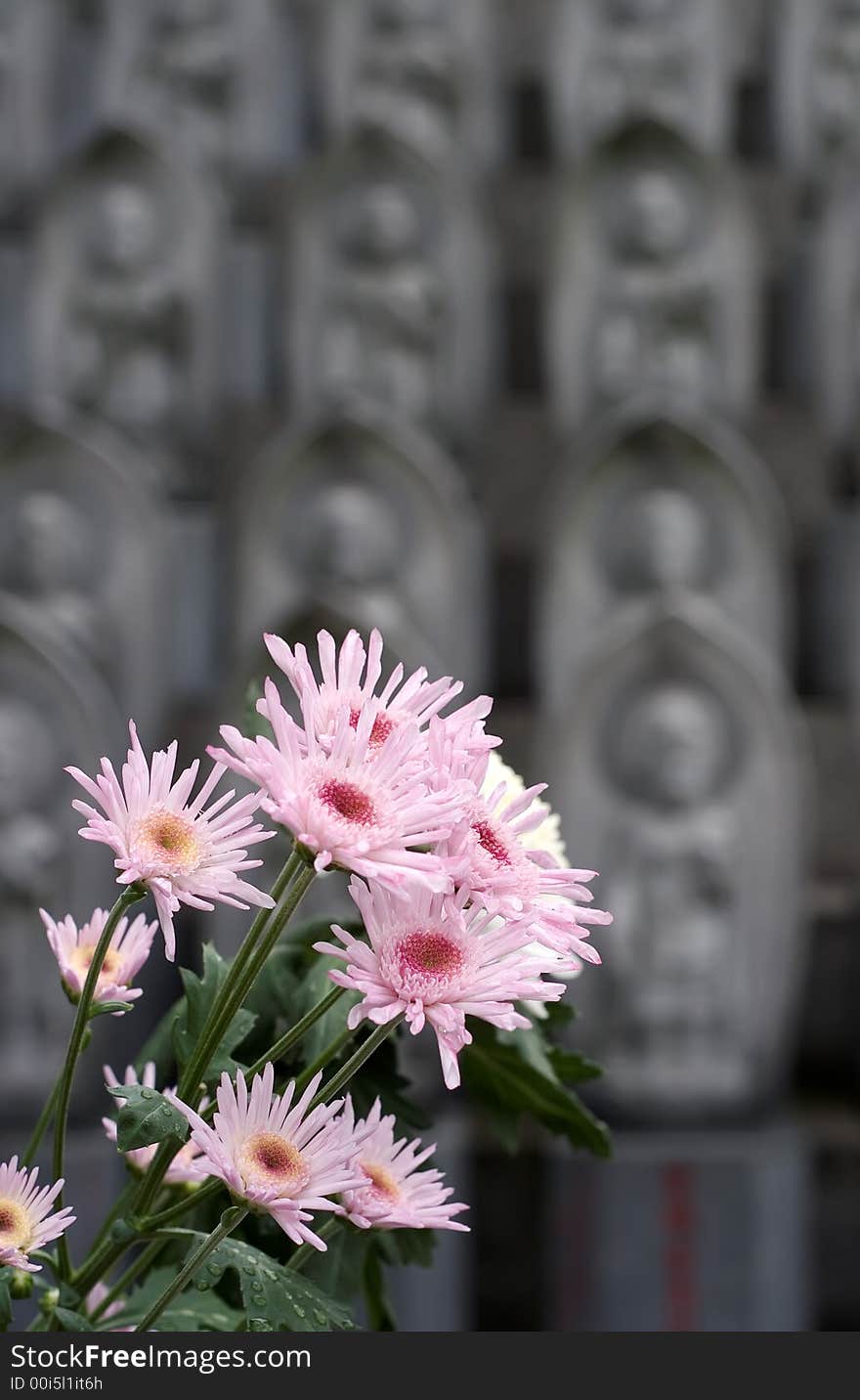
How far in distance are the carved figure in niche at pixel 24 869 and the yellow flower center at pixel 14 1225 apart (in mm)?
1408

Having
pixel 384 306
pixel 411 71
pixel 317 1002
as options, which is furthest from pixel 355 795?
pixel 411 71

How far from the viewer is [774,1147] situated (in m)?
1.63

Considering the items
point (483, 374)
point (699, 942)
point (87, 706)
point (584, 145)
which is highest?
point (584, 145)

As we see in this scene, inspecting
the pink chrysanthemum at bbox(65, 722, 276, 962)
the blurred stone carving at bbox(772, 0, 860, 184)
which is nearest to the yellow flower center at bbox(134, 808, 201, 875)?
the pink chrysanthemum at bbox(65, 722, 276, 962)

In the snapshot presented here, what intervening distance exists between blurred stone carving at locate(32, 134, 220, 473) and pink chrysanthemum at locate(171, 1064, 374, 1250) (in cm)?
227

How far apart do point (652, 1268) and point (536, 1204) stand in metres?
0.17

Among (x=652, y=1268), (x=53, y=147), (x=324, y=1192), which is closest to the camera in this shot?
(x=324, y=1192)

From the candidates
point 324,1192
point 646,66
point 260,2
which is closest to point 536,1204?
point 324,1192

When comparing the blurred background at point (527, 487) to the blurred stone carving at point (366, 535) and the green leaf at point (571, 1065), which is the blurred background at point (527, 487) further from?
the green leaf at point (571, 1065)

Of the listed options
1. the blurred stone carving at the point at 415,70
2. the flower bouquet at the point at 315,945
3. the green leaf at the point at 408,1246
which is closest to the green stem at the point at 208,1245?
the flower bouquet at the point at 315,945

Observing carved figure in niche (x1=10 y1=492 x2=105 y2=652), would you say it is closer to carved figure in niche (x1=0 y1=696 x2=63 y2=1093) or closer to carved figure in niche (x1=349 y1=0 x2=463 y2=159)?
carved figure in niche (x1=0 y1=696 x2=63 y2=1093)

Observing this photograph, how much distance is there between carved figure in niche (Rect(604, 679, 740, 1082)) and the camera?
5.51ft

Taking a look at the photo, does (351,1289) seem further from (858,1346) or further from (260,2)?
(260,2)

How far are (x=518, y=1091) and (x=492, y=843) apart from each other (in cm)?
15
